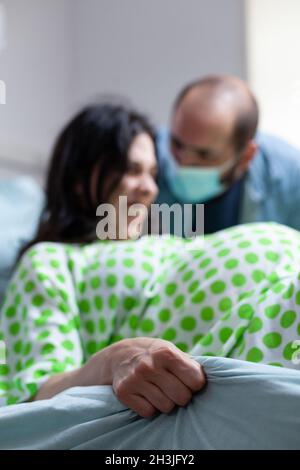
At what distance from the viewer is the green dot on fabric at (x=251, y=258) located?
0.92 meters

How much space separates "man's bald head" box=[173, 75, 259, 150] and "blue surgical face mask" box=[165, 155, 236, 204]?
0.09 meters

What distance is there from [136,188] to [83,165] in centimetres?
11

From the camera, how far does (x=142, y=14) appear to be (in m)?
2.30

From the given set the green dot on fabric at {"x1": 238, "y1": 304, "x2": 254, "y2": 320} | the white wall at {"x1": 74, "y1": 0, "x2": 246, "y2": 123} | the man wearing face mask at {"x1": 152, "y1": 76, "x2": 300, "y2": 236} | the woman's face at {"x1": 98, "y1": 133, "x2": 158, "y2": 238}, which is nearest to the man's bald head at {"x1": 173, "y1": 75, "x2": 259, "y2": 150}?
the man wearing face mask at {"x1": 152, "y1": 76, "x2": 300, "y2": 236}

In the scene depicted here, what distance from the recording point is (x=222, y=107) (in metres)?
1.58

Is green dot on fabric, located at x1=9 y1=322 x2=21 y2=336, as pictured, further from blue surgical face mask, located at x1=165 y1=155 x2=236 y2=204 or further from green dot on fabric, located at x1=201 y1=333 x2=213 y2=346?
blue surgical face mask, located at x1=165 y1=155 x2=236 y2=204

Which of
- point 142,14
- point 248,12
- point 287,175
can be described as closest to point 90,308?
point 287,175

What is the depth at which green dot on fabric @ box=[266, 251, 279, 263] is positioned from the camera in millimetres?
917

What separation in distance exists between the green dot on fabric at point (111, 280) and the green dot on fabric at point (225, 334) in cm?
24

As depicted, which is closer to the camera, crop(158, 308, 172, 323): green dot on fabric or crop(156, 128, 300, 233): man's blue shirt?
crop(158, 308, 172, 323): green dot on fabric

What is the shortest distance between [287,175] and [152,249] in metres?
0.64

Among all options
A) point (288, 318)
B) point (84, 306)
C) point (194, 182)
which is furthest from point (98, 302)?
point (194, 182)

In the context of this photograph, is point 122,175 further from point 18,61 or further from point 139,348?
point 18,61

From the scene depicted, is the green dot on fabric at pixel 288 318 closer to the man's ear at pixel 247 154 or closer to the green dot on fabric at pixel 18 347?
the green dot on fabric at pixel 18 347
